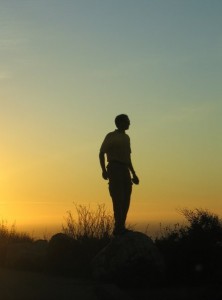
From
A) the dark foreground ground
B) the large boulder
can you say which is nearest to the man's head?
the large boulder

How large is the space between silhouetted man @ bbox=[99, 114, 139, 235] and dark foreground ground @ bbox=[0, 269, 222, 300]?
1.80m

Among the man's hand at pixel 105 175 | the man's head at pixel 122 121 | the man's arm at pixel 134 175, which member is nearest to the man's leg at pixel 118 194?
the man's hand at pixel 105 175

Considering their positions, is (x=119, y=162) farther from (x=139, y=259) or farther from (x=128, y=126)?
(x=139, y=259)

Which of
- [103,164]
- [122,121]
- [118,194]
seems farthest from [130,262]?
[122,121]

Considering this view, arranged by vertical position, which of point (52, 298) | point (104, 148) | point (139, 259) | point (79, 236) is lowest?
point (52, 298)

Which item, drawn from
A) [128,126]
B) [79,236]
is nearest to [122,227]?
[128,126]

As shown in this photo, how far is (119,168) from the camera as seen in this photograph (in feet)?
44.2

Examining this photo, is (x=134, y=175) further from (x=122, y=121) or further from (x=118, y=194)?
(x=122, y=121)

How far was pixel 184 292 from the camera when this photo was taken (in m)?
10.9

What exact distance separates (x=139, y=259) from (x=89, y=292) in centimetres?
→ 209

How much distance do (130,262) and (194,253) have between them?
163 cm

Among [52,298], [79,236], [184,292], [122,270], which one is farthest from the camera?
[79,236]

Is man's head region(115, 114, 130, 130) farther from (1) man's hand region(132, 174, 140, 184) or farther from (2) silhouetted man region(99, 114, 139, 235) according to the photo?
(1) man's hand region(132, 174, 140, 184)

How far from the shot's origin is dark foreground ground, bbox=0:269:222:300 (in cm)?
1017
